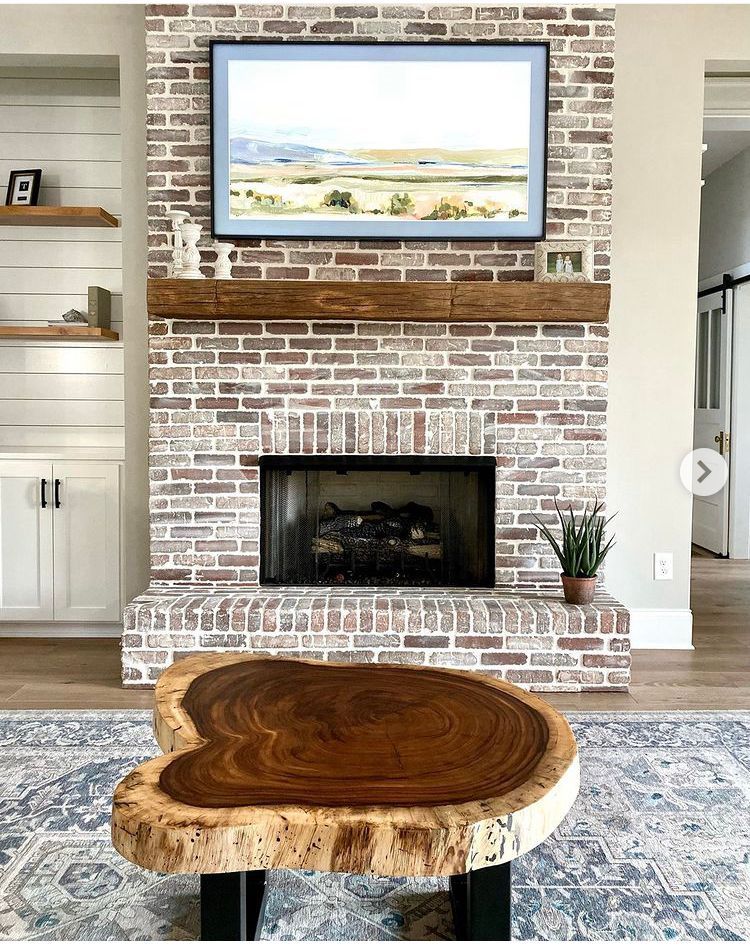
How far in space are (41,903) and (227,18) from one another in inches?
130

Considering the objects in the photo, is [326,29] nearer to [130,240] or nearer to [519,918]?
[130,240]

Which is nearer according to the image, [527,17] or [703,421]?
[527,17]

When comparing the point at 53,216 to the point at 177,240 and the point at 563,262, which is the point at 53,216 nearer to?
the point at 177,240

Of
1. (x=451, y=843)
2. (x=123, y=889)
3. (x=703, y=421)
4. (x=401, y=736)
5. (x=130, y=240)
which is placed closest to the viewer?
(x=451, y=843)

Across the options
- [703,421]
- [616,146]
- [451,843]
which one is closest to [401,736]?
[451,843]

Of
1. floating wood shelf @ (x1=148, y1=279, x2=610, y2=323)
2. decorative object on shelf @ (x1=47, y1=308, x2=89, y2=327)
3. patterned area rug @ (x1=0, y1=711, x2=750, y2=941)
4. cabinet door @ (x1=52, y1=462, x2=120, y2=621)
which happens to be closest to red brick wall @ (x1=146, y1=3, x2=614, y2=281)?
floating wood shelf @ (x1=148, y1=279, x2=610, y2=323)

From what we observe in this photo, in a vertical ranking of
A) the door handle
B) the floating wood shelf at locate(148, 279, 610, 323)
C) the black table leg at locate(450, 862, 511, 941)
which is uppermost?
the floating wood shelf at locate(148, 279, 610, 323)

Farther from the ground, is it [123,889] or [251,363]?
[251,363]

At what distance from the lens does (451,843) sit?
4.22 ft

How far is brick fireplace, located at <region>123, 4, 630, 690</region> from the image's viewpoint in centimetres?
353

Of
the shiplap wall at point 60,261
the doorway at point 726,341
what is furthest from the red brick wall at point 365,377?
the doorway at point 726,341

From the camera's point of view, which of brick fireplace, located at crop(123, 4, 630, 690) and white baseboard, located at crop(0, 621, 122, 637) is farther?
white baseboard, located at crop(0, 621, 122, 637)

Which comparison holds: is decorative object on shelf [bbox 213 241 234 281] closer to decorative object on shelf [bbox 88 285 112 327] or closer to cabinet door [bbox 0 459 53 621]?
decorative object on shelf [bbox 88 285 112 327]

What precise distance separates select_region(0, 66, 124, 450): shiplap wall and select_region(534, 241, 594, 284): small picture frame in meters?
2.12
